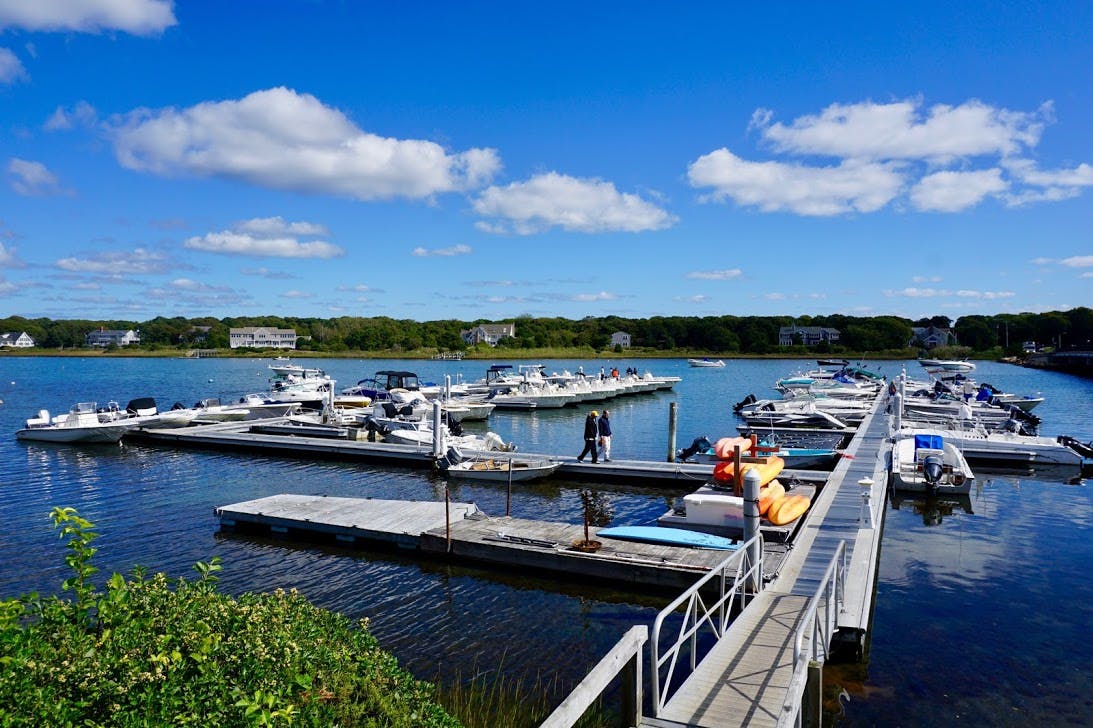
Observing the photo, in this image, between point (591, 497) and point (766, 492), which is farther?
point (591, 497)

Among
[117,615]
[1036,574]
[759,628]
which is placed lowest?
[1036,574]

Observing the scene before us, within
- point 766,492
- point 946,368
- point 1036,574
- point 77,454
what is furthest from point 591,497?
point 946,368

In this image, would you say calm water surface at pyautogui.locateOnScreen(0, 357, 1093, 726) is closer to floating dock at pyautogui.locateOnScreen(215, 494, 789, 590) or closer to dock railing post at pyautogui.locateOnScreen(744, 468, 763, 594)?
floating dock at pyautogui.locateOnScreen(215, 494, 789, 590)

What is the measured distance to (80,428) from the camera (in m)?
34.9

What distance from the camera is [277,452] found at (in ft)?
106

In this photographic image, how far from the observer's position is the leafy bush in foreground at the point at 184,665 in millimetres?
4438

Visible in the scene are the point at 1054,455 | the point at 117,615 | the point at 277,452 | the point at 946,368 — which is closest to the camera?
the point at 117,615

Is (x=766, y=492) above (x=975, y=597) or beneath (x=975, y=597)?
above

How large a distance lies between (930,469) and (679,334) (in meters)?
152

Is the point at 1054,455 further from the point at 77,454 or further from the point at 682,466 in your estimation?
the point at 77,454

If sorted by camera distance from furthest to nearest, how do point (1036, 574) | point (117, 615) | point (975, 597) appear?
1. point (1036, 574)
2. point (975, 597)
3. point (117, 615)

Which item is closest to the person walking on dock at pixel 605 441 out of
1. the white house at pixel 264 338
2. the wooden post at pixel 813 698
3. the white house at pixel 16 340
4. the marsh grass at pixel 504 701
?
the marsh grass at pixel 504 701

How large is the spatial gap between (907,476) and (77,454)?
3477 cm

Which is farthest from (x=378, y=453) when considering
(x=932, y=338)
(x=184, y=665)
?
(x=932, y=338)
